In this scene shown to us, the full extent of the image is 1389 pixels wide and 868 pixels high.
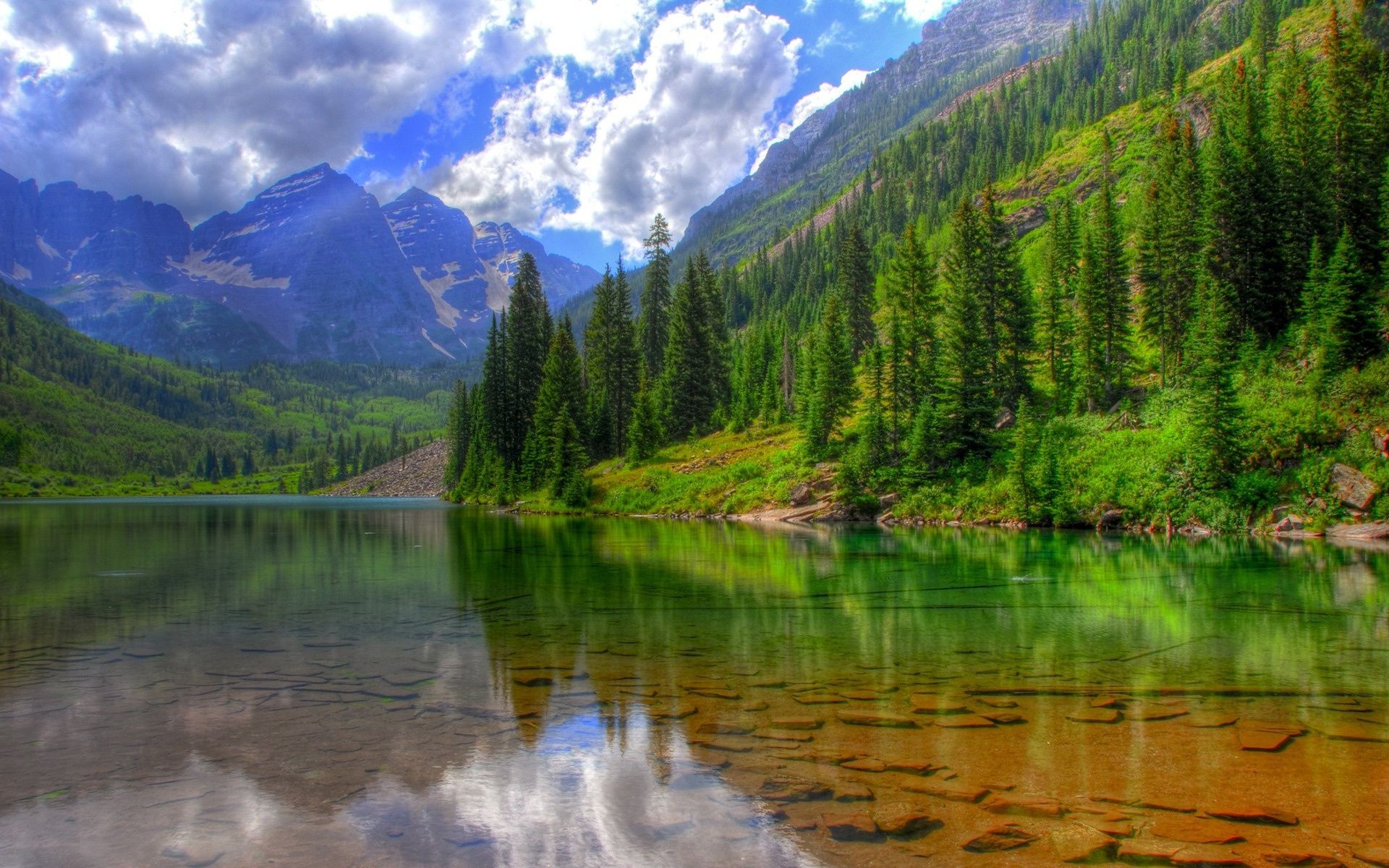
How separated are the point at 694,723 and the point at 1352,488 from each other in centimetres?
3962

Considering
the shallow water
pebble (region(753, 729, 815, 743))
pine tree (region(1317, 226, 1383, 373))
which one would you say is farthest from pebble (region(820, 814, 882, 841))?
pine tree (region(1317, 226, 1383, 373))

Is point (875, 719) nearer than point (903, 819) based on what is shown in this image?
No

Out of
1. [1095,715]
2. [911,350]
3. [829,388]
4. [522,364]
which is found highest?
[522,364]

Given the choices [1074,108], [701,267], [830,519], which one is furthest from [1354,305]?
[1074,108]

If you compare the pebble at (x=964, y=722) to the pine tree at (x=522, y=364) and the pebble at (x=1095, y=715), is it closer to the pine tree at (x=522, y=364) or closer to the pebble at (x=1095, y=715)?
the pebble at (x=1095, y=715)

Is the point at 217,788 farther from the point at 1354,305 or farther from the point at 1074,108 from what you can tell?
the point at 1074,108

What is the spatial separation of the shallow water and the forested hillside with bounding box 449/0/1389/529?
21139 millimetres

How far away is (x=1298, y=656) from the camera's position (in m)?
12.5

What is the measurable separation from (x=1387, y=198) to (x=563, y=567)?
5406 centimetres

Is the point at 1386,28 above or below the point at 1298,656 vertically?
above

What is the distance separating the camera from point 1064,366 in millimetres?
60531

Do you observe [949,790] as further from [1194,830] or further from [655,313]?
[655,313]

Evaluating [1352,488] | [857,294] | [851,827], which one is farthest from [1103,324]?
[851,827]

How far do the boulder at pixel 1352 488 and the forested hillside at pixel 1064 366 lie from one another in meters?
0.40
